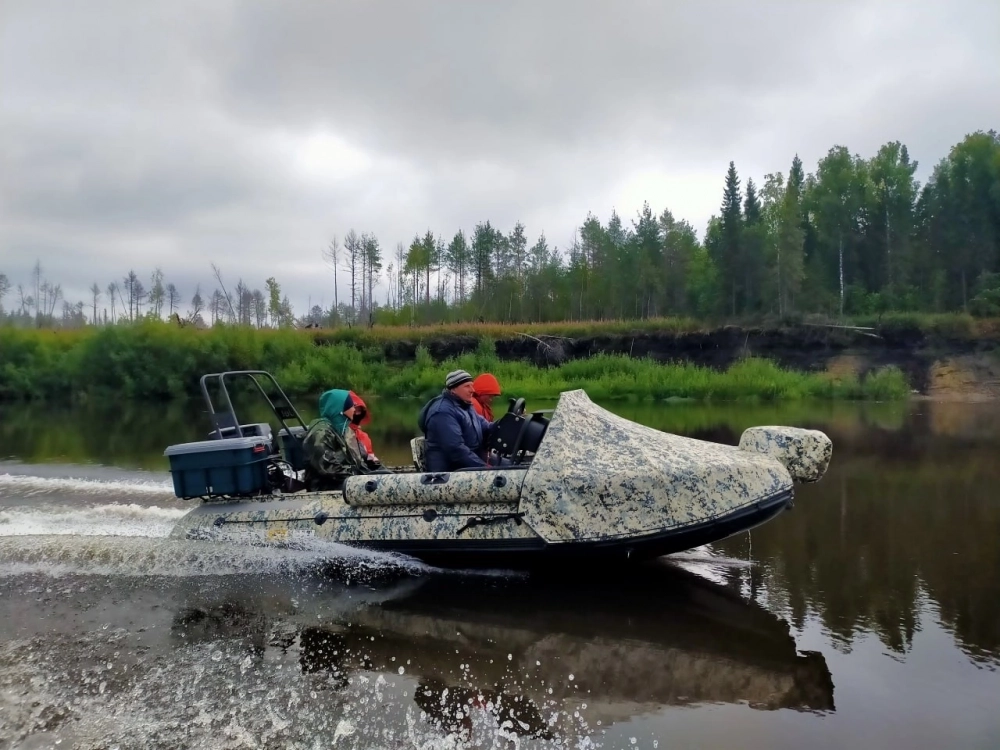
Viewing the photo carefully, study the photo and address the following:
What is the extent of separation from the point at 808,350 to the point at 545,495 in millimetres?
31007

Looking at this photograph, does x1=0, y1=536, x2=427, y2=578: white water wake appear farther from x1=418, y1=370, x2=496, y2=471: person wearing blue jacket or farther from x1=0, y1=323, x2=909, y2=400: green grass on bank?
x1=0, y1=323, x2=909, y2=400: green grass on bank

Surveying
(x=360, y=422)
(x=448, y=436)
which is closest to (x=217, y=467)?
(x=360, y=422)

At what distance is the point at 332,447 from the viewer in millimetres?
6719

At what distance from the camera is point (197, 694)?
3947 millimetres

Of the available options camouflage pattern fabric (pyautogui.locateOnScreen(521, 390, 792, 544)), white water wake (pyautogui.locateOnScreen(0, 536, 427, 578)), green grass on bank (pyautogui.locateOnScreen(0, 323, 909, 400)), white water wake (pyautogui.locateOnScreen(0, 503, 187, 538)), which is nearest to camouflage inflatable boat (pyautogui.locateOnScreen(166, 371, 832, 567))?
camouflage pattern fabric (pyautogui.locateOnScreen(521, 390, 792, 544))

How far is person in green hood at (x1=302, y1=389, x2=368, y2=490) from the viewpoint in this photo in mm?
6641

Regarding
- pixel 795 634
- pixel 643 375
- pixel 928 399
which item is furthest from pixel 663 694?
pixel 928 399

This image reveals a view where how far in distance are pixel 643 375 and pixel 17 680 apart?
26.8 m

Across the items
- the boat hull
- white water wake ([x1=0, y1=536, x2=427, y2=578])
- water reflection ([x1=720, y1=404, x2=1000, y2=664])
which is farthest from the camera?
white water wake ([x1=0, y1=536, x2=427, y2=578])

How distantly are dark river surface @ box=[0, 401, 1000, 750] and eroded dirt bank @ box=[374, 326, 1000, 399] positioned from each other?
25.8 m

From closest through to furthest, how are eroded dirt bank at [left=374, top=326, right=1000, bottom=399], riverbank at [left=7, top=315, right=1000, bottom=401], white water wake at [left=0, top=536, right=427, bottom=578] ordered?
white water wake at [left=0, top=536, right=427, bottom=578] → riverbank at [left=7, top=315, right=1000, bottom=401] → eroded dirt bank at [left=374, top=326, right=1000, bottom=399]

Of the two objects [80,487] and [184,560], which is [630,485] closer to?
[184,560]

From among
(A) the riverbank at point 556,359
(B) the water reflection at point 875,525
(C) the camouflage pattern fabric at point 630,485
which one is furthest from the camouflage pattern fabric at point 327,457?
(A) the riverbank at point 556,359

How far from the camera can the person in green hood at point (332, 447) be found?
6.64 meters
